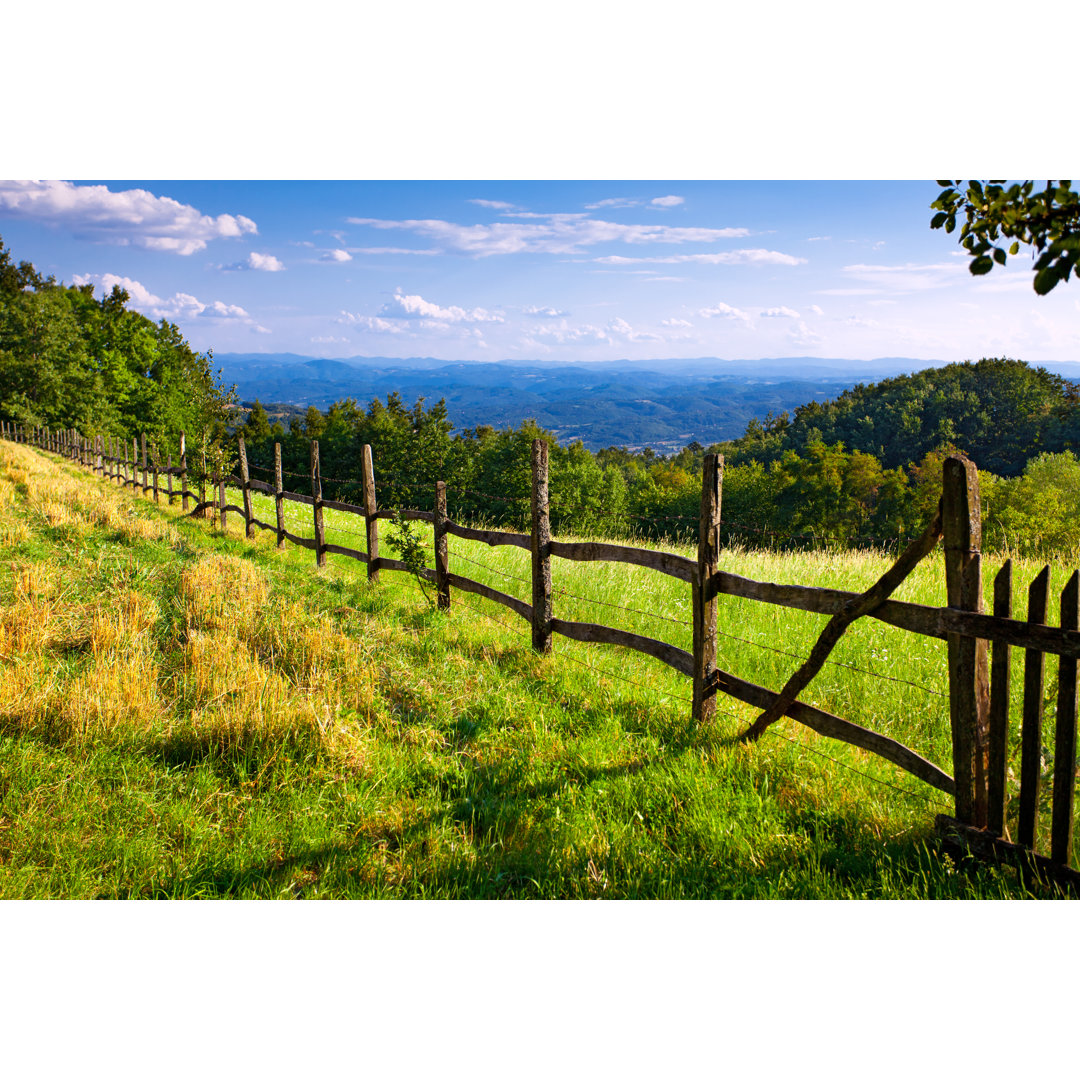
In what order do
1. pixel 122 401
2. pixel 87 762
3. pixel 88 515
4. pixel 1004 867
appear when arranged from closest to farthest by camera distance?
pixel 1004 867 → pixel 87 762 → pixel 88 515 → pixel 122 401

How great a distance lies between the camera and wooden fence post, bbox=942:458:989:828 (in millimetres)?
3289

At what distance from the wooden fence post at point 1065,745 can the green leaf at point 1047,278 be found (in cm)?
175

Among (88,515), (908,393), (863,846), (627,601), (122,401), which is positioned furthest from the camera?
(908,393)

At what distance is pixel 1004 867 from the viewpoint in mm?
3201

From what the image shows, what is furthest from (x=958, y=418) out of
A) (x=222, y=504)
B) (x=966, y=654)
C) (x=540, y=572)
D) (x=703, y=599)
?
(x=966, y=654)

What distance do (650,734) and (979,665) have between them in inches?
85.1

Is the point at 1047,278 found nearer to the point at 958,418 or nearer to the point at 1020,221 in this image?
Result: the point at 1020,221

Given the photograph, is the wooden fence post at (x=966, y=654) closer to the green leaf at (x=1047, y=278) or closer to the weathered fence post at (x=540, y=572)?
the green leaf at (x=1047, y=278)

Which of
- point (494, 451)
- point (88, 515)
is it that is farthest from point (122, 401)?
point (88, 515)

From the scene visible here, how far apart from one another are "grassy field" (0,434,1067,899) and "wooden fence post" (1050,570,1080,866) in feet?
0.94

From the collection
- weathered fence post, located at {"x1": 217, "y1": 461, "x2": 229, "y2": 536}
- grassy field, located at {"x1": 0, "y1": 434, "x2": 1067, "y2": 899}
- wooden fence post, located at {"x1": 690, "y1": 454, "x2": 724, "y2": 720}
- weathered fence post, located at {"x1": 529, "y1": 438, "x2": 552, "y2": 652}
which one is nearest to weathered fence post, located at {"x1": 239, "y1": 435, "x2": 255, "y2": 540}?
weathered fence post, located at {"x1": 217, "y1": 461, "x2": 229, "y2": 536}

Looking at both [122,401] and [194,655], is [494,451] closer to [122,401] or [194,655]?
[122,401]

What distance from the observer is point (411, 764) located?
14.5ft

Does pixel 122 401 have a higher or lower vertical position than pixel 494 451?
higher
